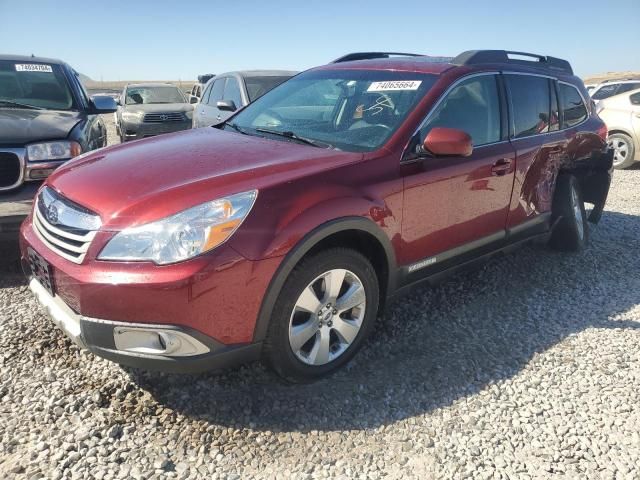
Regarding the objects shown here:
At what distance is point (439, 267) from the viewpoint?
324 centimetres

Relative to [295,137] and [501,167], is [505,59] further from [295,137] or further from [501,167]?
[295,137]

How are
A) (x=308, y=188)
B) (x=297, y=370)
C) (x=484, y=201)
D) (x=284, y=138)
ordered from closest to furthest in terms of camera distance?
(x=308, y=188)
(x=297, y=370)
(x=284, y=138)
(x=484, y=201)

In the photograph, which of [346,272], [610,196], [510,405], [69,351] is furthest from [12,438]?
[610,196]

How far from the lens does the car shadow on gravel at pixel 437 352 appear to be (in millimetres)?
2525

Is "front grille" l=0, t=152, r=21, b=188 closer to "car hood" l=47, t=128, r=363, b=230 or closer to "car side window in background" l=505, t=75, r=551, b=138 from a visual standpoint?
"car hood" l=47, t=128, r=363, b=230

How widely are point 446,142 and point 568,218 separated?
2.24 meters

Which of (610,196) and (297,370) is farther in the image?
(610,196)

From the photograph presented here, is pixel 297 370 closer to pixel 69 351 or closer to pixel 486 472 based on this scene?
pixel 486 472

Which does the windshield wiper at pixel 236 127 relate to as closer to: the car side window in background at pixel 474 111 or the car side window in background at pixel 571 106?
the car side window in background at pixel 474 111

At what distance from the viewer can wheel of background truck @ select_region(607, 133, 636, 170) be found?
941cm

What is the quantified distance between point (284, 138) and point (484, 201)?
141 centimetres

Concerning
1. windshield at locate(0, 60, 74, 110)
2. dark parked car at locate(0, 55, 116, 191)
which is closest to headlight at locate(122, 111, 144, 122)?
dark parked car at locate(0, 55, 116, 191)

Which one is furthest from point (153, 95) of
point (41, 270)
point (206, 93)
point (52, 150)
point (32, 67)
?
point (41, 270)

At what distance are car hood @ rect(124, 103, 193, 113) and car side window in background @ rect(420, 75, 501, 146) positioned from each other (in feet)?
32.6
